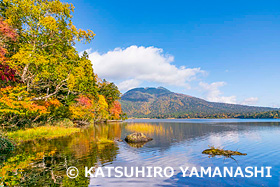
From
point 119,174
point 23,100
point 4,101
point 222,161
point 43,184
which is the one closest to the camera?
point 43,184

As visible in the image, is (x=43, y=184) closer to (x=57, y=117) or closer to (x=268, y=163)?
(x=268, y=163)

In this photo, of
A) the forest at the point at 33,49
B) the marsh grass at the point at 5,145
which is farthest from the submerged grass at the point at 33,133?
the marsh grass at the point at 5,145

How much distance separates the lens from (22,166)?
10.8 metres

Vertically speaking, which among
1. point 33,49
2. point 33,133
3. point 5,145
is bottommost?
point 33,133

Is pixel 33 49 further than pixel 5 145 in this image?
Yes

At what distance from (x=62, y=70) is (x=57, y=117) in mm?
19814

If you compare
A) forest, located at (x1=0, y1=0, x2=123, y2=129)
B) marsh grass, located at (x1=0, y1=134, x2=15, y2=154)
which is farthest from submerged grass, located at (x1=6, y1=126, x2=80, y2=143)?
marsh grass, located at (x1=0, y1=134, x2=15, y2=154)

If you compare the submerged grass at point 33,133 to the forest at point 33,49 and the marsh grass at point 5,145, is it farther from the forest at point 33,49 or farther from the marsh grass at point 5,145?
the marsh grass at point 5,145

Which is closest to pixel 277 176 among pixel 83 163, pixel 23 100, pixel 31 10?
pixel 83 163

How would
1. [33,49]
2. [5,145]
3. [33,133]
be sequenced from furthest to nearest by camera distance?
[33,133]
[33,49]
[5,145]

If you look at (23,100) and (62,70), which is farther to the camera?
(62,70)

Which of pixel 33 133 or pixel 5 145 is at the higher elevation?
pixel 5 145

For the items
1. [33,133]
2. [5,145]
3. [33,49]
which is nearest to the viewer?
[5,145]

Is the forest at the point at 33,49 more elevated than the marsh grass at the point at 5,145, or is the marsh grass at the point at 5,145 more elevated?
the forest at the point at 33,49
